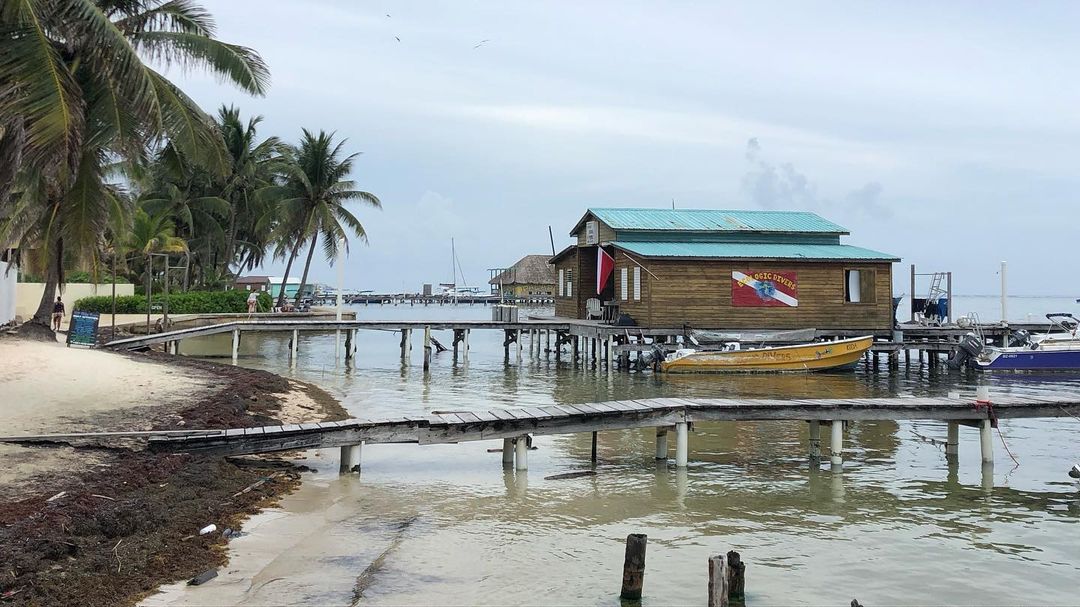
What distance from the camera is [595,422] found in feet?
40.8

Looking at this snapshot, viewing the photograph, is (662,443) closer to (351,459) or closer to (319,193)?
(351,459)

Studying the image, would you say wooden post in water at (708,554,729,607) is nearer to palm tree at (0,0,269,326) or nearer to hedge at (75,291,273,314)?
palm tree at (0,0,269,326)

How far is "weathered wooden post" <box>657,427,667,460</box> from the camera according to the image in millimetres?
13375

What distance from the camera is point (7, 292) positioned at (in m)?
26.8

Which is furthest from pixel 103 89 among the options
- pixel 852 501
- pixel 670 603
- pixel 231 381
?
pixel 852 501

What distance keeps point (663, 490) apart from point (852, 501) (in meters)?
2.44

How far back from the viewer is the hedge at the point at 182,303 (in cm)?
3869

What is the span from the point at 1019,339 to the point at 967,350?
141 inches

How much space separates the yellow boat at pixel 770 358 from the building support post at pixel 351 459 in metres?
17.9

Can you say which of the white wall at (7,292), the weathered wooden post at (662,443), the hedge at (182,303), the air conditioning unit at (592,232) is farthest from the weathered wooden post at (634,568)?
the hedge at (182,303)

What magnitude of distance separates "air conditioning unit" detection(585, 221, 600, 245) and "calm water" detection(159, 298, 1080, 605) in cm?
1741

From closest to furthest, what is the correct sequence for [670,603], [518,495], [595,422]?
[670,603] < [518,495] < [595,422]

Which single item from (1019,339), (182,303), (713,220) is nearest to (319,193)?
(182,303)

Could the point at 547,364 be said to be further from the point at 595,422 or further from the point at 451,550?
the point at 451,550
